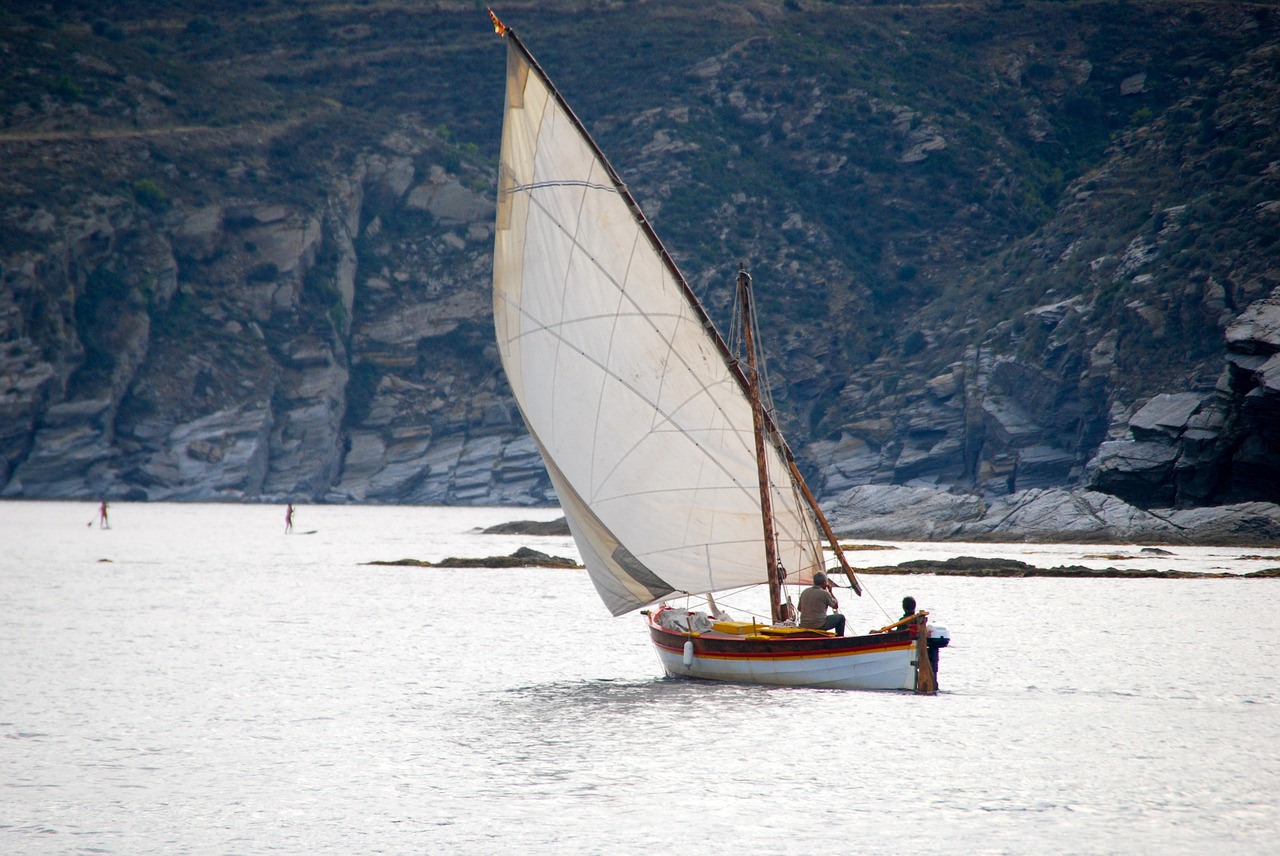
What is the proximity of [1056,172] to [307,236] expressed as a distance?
9964cm

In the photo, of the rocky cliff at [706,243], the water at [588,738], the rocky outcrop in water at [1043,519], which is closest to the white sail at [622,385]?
the water at [588,738]

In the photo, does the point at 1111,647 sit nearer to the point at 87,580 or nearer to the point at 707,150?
the point at 87,580

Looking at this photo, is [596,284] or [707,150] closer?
[596,284]

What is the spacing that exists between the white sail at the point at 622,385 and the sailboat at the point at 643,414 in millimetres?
28

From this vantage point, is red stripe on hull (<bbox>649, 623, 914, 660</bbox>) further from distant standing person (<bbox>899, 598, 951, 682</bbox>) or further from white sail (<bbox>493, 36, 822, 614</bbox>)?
white sail (<bbox>493, 36, 822, 614</bbox>)

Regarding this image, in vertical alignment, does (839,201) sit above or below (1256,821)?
above

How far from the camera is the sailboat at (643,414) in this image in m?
24.9

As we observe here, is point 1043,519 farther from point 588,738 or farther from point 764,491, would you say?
point 588,738

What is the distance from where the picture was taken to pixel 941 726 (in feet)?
70.7

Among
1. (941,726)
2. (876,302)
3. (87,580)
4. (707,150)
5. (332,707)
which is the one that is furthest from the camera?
(707,150)

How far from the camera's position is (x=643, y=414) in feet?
82.8

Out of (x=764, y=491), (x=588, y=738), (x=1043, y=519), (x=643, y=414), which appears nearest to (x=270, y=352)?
(x=1043, y=519)

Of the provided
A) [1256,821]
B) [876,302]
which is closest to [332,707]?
[1256,821]

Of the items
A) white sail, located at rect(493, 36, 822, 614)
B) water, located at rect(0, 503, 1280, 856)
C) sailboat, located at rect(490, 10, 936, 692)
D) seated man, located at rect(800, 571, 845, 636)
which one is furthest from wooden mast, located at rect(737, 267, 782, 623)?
water, located at rect(0, 503, 1280, 856)
